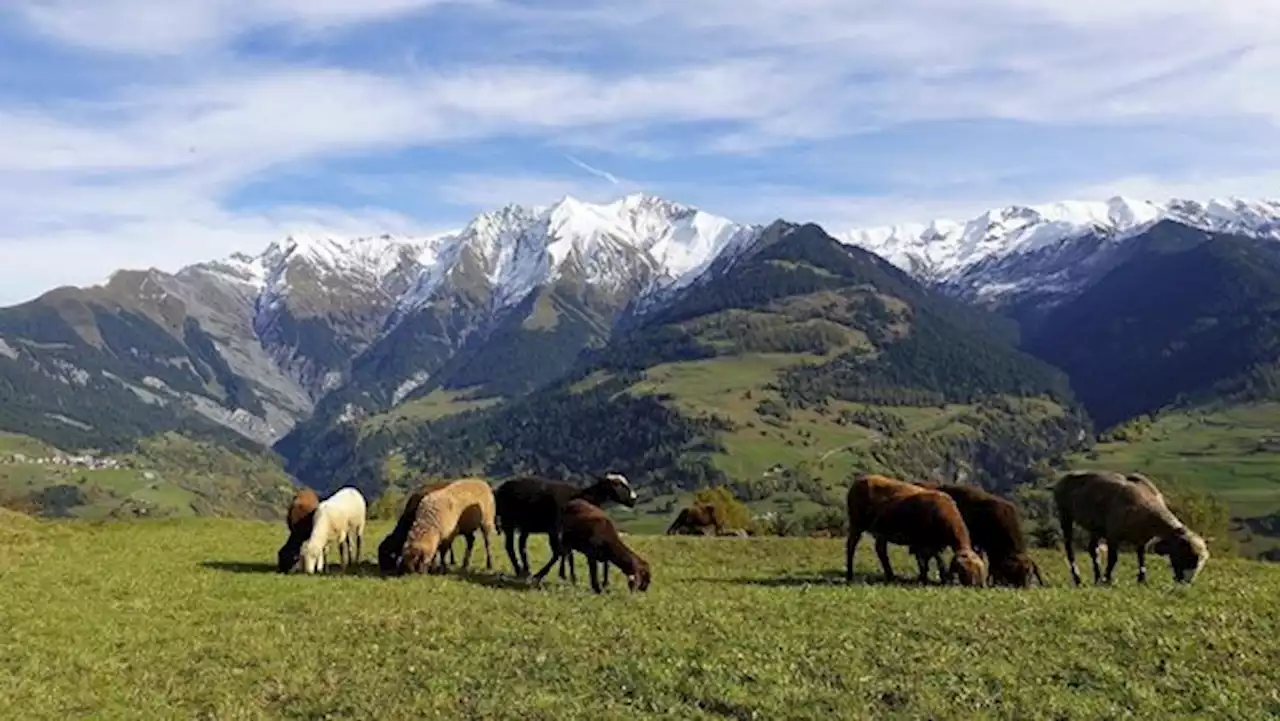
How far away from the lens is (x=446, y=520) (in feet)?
110

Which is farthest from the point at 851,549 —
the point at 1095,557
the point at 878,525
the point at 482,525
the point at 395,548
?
the point at 395,548

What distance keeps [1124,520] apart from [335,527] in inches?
942

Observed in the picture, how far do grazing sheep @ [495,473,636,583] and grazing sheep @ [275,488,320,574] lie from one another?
6.18 m

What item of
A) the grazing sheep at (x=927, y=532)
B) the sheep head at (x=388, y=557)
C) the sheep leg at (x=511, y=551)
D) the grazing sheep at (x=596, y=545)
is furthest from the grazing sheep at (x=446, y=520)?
the grazing sheep at (x=927, y=532)

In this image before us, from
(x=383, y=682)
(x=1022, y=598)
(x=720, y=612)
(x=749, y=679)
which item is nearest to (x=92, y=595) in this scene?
(x=383, y=682)

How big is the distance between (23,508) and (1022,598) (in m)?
65.7

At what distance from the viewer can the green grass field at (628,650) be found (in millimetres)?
17297

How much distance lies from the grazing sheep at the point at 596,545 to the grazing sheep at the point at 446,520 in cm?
350

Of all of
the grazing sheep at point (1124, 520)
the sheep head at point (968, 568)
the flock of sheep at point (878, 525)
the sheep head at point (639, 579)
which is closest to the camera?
the sheep head at point (968, 568)

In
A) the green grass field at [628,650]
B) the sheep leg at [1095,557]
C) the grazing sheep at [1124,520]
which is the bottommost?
the green grass field at [628,650]

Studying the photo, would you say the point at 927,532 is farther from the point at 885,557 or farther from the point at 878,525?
the point at 885,557

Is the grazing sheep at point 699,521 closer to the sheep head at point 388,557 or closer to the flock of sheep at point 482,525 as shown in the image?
the flock of sheep at point 482,525

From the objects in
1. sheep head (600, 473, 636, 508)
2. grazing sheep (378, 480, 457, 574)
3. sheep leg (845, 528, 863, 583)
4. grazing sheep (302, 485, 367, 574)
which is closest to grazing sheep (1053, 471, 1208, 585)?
sheep leg (845, 528, 863, 583)

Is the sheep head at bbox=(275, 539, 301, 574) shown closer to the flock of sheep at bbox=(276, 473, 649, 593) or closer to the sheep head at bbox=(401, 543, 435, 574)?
the flock of sheep at bbox=(276, 473, 649, 593)
